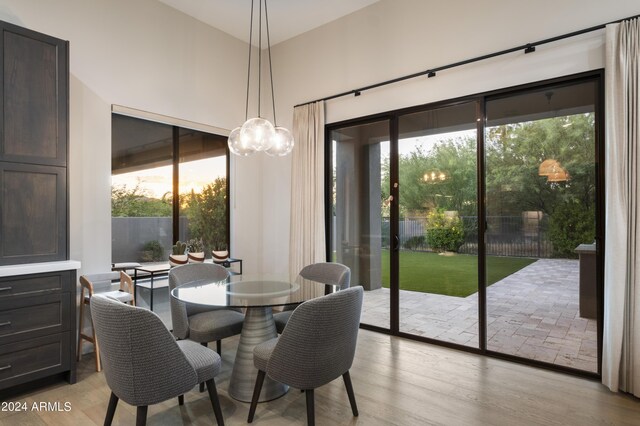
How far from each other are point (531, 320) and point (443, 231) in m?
1.08

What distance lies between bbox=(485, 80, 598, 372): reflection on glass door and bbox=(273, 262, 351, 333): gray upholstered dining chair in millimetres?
1397

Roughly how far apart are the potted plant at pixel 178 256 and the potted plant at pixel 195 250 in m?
0.07

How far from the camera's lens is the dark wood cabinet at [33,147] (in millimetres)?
2531

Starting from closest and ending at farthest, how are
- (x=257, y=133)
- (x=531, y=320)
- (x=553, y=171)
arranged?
(x=257, y=133) → (x=553, y=171) → (x=531, y=320)

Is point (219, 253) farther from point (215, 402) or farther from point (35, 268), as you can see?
point (215, 402)

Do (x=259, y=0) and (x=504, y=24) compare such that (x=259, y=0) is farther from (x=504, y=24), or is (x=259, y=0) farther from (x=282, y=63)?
(x=504, y=24)

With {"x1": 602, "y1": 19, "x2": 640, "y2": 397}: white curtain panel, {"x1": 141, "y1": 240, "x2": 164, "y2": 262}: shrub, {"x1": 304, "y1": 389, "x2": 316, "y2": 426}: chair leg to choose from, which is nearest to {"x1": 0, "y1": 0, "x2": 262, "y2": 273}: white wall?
{"x1": 141, "y1": 240, "x2": 164, "y2": 262}: shrub

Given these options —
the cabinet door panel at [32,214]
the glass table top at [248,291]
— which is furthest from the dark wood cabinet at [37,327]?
the glass table top at [248,291]

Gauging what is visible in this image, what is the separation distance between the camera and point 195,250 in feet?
13.4

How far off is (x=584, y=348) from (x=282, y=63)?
4.58 m

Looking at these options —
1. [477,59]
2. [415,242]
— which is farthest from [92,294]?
[477,59]

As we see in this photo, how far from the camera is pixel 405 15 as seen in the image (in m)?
3.73

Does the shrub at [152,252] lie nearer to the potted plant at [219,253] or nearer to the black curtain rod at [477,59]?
the potted plant at [219,253]

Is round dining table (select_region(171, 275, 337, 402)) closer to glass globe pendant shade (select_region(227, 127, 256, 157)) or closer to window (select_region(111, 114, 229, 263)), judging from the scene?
glass globe pendant shade (select_region(227, 127, 256, 157))
